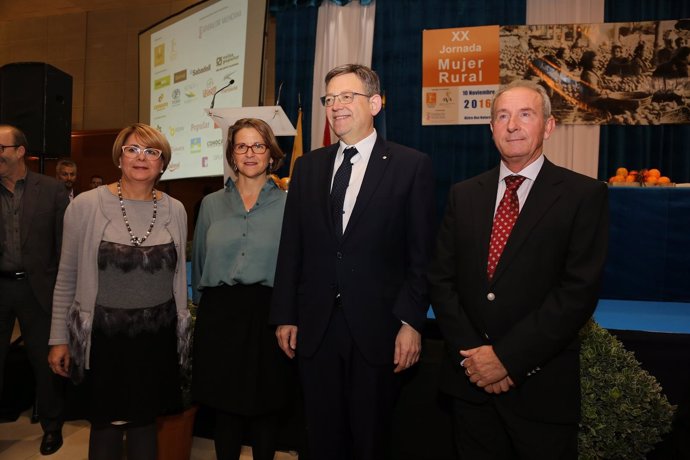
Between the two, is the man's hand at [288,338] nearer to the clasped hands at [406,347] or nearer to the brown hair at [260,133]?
the clasped hands at [406,347]

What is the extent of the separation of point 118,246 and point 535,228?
137 cm

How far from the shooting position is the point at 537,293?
1483mm

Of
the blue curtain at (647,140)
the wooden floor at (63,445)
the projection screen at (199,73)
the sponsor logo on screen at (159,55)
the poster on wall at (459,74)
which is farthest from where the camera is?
the poster on wall at (459,74)

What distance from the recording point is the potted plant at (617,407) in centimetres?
205

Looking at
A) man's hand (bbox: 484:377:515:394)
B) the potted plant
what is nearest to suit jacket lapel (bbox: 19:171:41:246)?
man's hand (bbox: 484:377:515:394)

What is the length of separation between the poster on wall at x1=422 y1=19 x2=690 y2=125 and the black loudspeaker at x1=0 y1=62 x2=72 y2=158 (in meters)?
4.17

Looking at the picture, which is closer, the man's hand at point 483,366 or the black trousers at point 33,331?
the man's hand at point 483,366

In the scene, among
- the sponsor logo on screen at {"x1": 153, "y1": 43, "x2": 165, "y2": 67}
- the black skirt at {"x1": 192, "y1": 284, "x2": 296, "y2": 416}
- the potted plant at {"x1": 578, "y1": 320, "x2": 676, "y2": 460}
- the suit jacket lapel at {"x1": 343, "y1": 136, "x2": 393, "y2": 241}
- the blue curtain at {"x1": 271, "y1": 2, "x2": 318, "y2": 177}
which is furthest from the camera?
the blue curtain at {"x1": 271, "y1": 2, "x2": 318, "y2": 177}

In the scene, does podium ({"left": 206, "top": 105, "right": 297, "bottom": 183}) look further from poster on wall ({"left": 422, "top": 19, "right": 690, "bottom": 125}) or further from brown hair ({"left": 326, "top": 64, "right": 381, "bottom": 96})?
poster on wall ({"left": 422, "top": 19, "right": 690, "bottom": 125})

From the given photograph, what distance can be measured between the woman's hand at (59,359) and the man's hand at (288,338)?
0.77 m

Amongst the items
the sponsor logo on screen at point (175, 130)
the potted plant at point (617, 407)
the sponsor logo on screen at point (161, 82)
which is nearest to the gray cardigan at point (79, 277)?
the potted plant at point (617, 407)

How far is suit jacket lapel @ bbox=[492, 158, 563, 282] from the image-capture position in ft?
4.88

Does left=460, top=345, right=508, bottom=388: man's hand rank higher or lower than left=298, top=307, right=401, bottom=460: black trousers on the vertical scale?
higher

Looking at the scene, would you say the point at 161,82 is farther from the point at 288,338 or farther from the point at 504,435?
the point at 504,435
